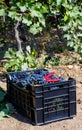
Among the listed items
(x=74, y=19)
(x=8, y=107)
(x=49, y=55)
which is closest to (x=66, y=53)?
(x=49, y=55)

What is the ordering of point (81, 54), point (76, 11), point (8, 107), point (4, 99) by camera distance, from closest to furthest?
point (8, 107), point (4, 99), point (76, 11), point (81, 54)

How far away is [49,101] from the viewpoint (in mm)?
4496

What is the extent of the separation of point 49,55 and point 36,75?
2.24m

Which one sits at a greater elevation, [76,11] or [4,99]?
[76,11]

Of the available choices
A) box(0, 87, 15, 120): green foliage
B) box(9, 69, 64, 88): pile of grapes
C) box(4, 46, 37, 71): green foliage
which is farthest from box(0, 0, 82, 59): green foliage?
box(0, 87, 15, 120): green foliage

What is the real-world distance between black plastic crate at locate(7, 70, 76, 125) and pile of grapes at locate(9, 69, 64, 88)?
0.15 m

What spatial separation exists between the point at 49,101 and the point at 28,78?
61 centimetres

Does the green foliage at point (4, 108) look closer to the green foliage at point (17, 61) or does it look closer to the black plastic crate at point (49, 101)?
the black plastic crate at point (49, 101)

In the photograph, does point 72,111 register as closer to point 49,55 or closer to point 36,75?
point 36,75

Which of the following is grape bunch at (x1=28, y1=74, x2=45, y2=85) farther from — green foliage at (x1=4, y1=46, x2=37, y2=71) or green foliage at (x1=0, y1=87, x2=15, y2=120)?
green foliage at (x1=4, y1=46, x2=37, y2=71)

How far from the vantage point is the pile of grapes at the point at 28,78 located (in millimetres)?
4797

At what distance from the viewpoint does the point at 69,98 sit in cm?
461

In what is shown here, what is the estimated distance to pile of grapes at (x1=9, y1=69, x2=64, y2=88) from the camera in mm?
4797

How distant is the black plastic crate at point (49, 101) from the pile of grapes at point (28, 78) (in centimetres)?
15
